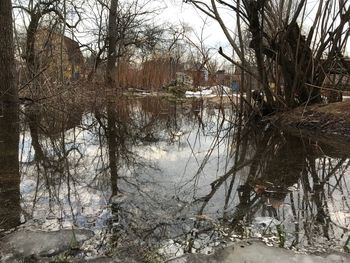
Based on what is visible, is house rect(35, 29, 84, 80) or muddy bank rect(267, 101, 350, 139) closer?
muddy bank rect(267, 101, 350, 139)

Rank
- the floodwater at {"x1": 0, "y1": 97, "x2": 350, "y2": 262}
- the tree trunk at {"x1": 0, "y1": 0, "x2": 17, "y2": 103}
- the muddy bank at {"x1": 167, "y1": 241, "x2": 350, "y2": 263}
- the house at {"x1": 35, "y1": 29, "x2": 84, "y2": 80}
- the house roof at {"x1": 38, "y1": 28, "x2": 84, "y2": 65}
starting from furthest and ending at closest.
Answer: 1. the house roof at {"x1": 38, "y1": 28, "x2": 84, "y2": 65}
2. the house at {"x1": 35, "y1": 29, "x2": 84, "y2": 80}
3. the tree trunk at {"x1": 0, "y1": 0, "x2": 17, "y2": 103}
4. the floodwater at {"x1": 0, "y1": 97, "x2": 350, "y2": 262}
5. the muddy bank at {"x1": 167, "y1": 241, "x2": 350, "y2": 263}

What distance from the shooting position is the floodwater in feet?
6.54

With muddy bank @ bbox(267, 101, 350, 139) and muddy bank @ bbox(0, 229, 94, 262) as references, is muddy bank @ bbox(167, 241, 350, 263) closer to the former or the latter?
muddy bank @ bbox(0, 229, 94, 262)

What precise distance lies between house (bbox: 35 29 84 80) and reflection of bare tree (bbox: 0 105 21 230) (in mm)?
3394

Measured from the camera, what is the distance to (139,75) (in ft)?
60.9

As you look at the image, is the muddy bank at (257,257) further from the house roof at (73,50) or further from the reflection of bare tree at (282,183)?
the house roof at (73,50)

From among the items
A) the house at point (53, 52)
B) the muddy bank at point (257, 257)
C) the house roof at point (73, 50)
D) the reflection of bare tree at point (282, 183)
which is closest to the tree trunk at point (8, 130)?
the house at point (53, 52)

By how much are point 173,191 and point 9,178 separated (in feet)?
4.11

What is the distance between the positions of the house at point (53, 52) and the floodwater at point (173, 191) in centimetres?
447

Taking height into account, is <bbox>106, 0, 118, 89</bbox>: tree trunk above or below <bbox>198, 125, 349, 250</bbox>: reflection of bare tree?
above

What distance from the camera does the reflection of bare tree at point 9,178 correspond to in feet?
7.09

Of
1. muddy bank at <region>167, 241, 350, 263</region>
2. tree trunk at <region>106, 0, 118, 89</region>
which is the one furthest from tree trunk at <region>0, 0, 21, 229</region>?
tree trunk at <region>106, 0, 118, 89</region>

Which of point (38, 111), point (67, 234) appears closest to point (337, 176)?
point (67, 234)

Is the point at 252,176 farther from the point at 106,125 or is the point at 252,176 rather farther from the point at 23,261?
the point at 106,125
